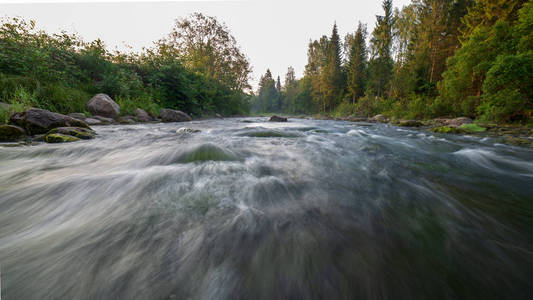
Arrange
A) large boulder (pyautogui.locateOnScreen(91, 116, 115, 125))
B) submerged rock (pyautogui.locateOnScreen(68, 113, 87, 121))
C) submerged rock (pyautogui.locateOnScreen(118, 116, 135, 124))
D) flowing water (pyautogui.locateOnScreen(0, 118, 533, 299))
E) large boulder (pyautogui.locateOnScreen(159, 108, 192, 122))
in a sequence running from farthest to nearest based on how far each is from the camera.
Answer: large boulder (pyautogui.locateOnScreen(159, 108, 192, 122)), submerged rock (pyautogui.locateOnScreen(118, 116, 135, 124)), large boulder (pyautogui.locateOnScreen(91, 116, 115, 125)), submerged rock (pyautogui.locateOnScreen(68, 113, 87, 121)), flowing water (pyautogui.locateOnScreen(0, 118, 533, 299))

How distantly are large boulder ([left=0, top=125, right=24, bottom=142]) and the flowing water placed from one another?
2.33 m

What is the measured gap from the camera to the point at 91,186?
1718mm

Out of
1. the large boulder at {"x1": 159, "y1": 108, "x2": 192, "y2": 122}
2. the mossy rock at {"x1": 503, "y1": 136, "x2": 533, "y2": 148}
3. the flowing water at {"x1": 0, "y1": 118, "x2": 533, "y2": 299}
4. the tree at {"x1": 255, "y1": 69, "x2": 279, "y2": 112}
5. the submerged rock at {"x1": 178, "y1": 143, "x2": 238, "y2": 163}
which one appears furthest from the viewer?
the tree at {"x1": 255, "y1": 69, "x2": 279, "y2": 112}

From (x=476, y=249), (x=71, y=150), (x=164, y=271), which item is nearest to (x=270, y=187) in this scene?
(x=164, y=271)

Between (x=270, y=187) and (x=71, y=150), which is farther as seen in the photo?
(x=71, y=150)

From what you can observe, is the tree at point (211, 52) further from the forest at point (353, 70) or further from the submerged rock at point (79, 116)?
the submerged rock at point (79, 116)

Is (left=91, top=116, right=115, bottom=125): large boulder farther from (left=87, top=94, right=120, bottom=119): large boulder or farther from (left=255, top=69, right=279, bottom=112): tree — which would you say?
(left=255, top=69, right=279, bottom=112): tree

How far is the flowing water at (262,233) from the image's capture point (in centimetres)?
78

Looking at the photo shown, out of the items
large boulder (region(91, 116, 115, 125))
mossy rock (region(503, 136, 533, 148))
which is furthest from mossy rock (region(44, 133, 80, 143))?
mossy rock (region(503, 136, 533, 148))

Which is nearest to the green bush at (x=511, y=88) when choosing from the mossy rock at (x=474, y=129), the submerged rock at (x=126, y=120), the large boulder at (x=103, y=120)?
the mossy rock at (x=474, y=129)

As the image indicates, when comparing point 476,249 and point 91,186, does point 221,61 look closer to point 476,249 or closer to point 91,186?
point 91,186

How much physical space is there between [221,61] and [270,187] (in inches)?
924

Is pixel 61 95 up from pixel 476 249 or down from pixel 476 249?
up

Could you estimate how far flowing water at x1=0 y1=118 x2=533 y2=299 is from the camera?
2.55 feet
